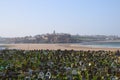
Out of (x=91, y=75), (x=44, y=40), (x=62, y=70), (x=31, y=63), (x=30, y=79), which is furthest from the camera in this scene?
(x=44, y=40)

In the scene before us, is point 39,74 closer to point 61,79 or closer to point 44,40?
point 61,79

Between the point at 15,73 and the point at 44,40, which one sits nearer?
the point at 15,73

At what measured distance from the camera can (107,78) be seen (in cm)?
1403

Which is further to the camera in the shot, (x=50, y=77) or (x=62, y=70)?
(x=62, y=70)

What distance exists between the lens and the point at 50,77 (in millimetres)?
14078

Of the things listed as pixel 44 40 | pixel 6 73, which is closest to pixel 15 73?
pixel 6 73

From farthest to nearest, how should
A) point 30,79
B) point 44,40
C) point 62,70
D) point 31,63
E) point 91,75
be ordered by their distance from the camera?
point 44,40, point 31,63, point 62,70, point 91,75, point 30,79

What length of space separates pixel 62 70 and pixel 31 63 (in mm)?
3431

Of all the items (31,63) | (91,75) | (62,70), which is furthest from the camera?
(31,63)

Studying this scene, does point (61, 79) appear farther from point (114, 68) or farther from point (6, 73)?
point (114, 68)

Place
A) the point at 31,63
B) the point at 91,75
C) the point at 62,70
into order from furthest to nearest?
the point at 31,63, the point at 62,70, the point at 91,75

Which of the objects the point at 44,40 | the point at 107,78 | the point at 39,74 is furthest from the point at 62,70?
the point at 44,40

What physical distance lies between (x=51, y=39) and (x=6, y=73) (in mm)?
66646

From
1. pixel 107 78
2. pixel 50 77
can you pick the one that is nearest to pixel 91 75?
pixel 107 78
